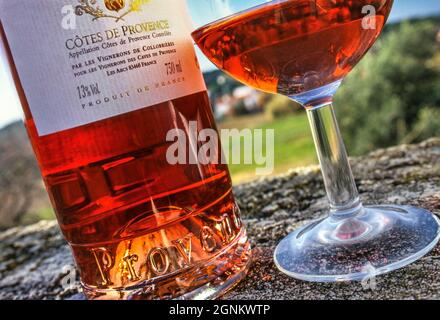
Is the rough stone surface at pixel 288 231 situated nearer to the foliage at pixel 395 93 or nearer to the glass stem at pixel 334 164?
the glass stem at pixel 334 164

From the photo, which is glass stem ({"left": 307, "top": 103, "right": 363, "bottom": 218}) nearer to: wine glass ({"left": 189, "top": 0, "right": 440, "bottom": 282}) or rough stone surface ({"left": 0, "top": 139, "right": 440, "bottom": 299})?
wine glass ({"left": 189, "top": 0, "right": 440, "bottom": 282})

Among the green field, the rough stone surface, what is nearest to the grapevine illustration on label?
the rough stone surface

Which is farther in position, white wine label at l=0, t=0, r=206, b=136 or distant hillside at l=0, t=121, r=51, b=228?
distant hillside at l=0, t=121, r=51, b=228

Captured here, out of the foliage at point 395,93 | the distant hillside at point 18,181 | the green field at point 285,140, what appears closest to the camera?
the distant hillside at point 18,181

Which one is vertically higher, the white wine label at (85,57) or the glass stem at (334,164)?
the white wine label at (85,57)

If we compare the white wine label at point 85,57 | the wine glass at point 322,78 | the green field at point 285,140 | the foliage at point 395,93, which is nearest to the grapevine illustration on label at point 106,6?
the white wine label at point 85,57

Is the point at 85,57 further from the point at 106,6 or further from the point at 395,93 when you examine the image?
the point at 395,93
